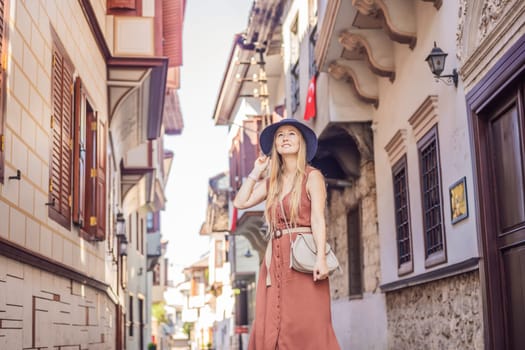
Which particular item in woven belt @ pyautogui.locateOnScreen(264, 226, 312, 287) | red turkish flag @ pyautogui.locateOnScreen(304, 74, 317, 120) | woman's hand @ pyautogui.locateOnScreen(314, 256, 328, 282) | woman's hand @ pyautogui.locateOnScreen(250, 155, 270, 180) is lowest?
woman's hand @ pyautogui.locateOnScreen(314, 256, 328, 282)

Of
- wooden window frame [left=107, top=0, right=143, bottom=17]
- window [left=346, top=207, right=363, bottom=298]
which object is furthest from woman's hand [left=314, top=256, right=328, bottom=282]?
window [left=346, top=207, right=363, bottom=298]

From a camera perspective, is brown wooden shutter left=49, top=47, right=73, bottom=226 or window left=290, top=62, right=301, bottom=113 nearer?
brown wooden shutter left=49, top=47, right=73, bottom=226

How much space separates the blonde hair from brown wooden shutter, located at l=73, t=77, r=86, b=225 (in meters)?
4.92

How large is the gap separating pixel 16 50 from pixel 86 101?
183 inches

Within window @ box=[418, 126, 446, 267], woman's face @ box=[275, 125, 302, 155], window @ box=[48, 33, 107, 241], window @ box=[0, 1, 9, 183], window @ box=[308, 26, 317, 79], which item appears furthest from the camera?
window @ box=[308, 26, 317, 79]

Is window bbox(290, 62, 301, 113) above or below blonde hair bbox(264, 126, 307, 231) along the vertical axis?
above

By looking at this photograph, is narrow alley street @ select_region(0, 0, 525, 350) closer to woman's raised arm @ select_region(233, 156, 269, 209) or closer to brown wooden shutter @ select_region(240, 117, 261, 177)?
woman's raised arm @ select_region(233, 156, 269, 209)

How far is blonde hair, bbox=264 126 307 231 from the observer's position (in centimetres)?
605

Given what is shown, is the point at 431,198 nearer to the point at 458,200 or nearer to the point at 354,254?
the point at 458,200

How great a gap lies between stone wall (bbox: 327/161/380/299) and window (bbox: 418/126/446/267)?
3.26 metres

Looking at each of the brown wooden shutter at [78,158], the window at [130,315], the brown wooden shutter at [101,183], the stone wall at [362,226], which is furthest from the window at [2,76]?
the window at [130,315]

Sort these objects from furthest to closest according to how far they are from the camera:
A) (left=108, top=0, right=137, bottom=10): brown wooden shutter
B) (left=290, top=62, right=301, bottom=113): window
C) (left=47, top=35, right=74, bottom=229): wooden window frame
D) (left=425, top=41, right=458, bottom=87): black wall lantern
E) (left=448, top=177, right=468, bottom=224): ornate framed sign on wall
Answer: (left=290, top=62, right=301, bottom=113): window → (left=108, top=0, right=137, bottom=10): brown wooden shutter → (left=47, top=35, right=74, bottom=229): wooden window frame → (left=425, top=41, right=458, bottom=87): black wall lantern → (left=448, top=177, right=468, bottom=224): ornate framed sign on wall

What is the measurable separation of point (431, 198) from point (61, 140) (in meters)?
4.20

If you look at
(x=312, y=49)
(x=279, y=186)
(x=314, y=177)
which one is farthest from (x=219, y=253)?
(x=314, y=177)
